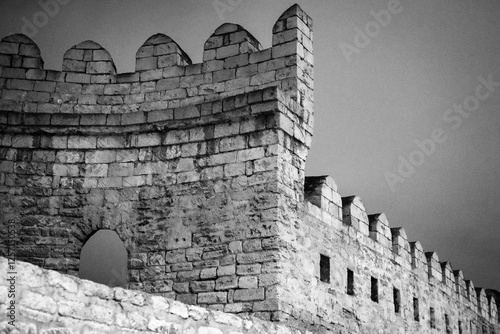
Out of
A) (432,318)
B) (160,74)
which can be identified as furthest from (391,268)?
(160,74)

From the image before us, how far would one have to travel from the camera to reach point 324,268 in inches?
366

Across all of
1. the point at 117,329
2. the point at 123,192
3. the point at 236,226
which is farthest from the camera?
the point at 123,192

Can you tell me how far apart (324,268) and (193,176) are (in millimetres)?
2199

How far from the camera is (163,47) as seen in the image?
9859 millimetres

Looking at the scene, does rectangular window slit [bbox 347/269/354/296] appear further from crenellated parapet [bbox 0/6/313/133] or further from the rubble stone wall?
the rubble stone wall

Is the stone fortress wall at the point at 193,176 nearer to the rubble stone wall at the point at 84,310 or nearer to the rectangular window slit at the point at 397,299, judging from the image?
the rectangular window slit at the point at 397,299

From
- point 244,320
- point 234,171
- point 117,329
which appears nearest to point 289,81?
point 234,171

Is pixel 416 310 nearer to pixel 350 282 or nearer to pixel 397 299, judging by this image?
pixel 397 299

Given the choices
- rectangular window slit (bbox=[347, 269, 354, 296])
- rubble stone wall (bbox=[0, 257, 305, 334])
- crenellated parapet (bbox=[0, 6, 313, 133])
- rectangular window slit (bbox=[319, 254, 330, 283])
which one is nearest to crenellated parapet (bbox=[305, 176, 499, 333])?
rectangular window slit (bbox=[347, 269, 354, 296])

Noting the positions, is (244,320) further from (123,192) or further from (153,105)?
(153,105)

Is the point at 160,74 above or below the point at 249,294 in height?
above

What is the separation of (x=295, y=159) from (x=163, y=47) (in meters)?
2.66

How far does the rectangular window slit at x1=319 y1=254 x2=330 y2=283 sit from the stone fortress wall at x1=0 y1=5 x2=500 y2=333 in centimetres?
2

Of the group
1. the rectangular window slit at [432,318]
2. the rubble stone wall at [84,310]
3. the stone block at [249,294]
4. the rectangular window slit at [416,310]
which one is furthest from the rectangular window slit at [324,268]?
the rectangular window slit at [432,318]
